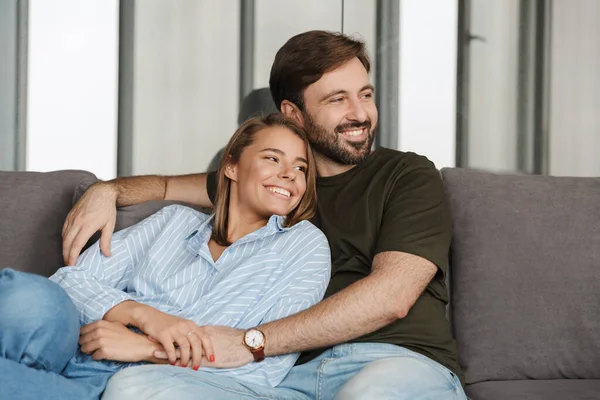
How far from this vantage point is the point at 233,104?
9.99ft

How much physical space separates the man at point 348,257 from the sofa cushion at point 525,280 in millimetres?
163

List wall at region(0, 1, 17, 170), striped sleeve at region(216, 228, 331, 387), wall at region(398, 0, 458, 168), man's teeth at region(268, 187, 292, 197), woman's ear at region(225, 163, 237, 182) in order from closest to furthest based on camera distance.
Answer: striped sleeve at region(216, 228, 331, 387)
man's teeth at region(268, 187, 292, 197)
woman's ear at region(225, 163, 237, 182)
wall at region(0, 1, 17, 170)
wall at region(398, 0, 458, 168)

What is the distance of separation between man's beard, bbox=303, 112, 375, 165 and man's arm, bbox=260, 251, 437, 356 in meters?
0.45

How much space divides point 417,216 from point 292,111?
59 cm

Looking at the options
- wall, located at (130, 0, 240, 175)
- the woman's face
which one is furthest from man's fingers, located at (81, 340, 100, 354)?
wall, located at (130, 0, 240, 175)

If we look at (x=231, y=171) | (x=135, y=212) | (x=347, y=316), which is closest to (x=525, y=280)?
(x=347, y=316)

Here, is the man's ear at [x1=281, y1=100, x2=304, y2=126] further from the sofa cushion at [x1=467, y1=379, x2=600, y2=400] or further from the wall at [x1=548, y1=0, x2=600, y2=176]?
the wall at [x1=548, y1=0, x2=600, y2=176]

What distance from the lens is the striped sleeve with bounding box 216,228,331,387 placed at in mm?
1782

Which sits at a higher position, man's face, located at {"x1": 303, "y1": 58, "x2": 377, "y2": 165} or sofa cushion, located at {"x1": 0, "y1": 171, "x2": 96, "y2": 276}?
man's face, located at {"x1": 303, "y1": 58, "x2": 377, "y2": 165}

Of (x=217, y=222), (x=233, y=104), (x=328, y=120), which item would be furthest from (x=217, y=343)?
(x=233, y=104)

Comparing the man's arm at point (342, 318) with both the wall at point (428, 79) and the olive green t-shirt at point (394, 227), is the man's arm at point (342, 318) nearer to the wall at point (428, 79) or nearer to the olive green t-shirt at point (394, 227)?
the olive green t-shirt at point (394, 227)

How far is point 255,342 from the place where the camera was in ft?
5.69

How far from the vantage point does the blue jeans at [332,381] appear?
5.08ft

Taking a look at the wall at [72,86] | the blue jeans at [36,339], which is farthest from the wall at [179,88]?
the blue jeans at [36,339]
